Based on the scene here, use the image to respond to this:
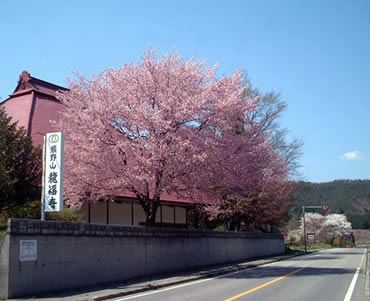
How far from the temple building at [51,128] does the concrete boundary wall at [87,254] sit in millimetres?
4035

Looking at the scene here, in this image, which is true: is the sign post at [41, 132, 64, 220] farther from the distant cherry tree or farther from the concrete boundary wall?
the distant cherry tree

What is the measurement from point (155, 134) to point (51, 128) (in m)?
→ 7.75

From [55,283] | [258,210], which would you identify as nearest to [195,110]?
[55,283]

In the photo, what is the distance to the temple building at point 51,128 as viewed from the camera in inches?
885

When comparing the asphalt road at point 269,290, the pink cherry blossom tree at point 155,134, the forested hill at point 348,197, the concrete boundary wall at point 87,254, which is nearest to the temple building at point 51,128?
the pink cherry blossom tree at point 155,134

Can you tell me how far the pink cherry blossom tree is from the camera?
59.5 feet

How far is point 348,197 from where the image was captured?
5064 inches

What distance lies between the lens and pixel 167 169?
18141mm

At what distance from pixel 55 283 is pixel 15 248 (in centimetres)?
197

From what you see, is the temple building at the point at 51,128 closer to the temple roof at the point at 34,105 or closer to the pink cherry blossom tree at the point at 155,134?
the temple roof at the point at 34,105

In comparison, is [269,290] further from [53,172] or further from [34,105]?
[34,105]

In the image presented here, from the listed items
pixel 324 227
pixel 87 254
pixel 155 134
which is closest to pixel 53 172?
pixel 87 254

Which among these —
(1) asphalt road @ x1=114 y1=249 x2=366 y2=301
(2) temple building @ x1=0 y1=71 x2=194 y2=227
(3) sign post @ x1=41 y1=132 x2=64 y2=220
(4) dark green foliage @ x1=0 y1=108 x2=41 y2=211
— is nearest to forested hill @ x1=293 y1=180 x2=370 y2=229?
(2) temple building @ x1=0 y1=71 x2=194 y2=227

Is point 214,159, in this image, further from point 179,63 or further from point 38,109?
point 38,109
